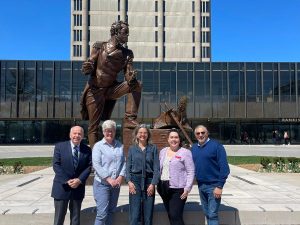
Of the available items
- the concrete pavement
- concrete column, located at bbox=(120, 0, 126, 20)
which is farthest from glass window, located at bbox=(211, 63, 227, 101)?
concrete column, located at bbox=(120, 0, 126, 20)

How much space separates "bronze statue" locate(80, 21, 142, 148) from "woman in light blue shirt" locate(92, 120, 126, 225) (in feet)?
13.5

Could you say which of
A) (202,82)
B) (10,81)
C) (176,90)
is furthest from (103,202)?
(10,81)

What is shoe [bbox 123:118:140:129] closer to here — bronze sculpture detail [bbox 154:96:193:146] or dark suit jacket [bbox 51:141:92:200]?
bronze sculpture detail [bbox 154:96:193:146]

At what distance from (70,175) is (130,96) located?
473 centimetres

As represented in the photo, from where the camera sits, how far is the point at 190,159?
5.38 metres

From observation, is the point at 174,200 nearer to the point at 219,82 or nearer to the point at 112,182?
the point at 112,182

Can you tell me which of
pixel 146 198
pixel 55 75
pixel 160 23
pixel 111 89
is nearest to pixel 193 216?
pixel 146 198

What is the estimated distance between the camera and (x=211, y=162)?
5.52 meters

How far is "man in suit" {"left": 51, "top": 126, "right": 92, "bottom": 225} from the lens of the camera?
205 inches

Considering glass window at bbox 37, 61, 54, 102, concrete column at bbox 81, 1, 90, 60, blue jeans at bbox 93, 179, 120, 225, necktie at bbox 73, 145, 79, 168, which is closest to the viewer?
→ necktie at bbox 73, 145, 79, 168

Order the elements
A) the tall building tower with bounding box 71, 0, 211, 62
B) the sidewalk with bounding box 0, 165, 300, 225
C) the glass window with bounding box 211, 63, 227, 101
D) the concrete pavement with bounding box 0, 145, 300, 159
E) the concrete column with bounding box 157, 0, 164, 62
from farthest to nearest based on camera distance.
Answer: the concrete column with bounding box 157, 0, 164, 62 < the tall building tower with bounding box 71, 0, 211, 62 < the glass window with bounding box 211, 63, 227, 101 < the concrete pavement with bounding box 0, 145, 300, 159 < the sidewalk with bounding box 0, 165, 300, 225

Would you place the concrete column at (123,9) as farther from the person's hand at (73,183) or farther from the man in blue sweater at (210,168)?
the person's hand at (73,183)

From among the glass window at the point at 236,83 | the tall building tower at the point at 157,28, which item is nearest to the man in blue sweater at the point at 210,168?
the glass window at the point at 236,83

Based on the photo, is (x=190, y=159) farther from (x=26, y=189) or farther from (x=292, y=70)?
(x=292, y=70)
